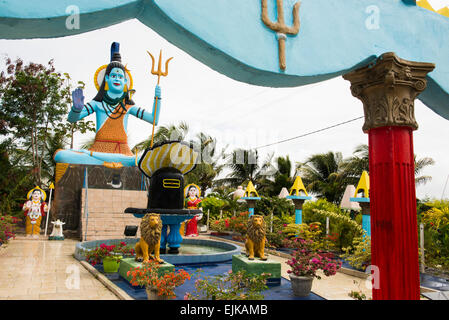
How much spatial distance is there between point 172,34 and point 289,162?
73.7ft

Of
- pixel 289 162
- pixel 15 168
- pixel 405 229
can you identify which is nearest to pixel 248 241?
pixel 405 229

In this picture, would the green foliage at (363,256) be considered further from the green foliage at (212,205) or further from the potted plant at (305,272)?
the green foliage at (212,205)

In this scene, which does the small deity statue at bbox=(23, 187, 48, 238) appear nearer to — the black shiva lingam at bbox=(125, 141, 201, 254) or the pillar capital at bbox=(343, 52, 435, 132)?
the black shiva lingam at bbox=(125, 141, 201, 254)

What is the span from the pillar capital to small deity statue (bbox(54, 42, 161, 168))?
10.8 m

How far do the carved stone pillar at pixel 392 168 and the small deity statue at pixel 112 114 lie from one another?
35.8ft

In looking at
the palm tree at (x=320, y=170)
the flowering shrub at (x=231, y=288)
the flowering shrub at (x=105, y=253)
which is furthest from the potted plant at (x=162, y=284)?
the palm tree at (x=320, y=170)

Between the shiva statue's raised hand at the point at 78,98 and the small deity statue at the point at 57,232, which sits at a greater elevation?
the shiva statue's raised hand at the point at 78,98

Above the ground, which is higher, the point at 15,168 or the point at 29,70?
the point at 29,70

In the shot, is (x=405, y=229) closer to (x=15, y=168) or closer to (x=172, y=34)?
(x=172, y=34)

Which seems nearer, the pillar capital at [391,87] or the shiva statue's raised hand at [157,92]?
the pillar capital at [391,87]

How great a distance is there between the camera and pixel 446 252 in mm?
8406

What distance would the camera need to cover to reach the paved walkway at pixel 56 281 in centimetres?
552

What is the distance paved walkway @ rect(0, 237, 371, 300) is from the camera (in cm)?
552

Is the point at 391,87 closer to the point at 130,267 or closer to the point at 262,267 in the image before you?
the point at 262,267
